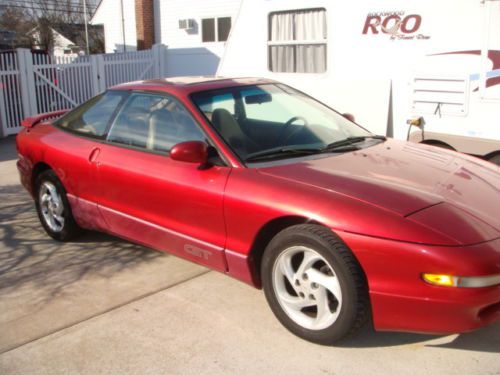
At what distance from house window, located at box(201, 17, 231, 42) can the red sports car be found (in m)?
13.4

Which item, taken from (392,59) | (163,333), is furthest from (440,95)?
(163,333)

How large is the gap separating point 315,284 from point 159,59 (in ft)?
47.5

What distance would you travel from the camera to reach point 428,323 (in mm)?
2965

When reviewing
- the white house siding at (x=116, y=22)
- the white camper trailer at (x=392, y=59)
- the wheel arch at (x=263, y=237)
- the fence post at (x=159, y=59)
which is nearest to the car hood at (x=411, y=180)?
the wheel arch at (x=263, y=237)

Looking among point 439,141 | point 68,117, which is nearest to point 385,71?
point 439,141

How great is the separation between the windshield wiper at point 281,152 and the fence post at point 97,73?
1089 cm

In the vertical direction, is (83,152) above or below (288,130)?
below

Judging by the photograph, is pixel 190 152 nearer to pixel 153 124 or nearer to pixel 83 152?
pixel 153 124

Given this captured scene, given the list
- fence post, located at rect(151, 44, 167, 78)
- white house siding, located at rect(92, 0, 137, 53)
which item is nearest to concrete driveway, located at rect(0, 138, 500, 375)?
fence post, located at rect(151, 44, 167, 78)

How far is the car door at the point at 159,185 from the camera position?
3.82 meters

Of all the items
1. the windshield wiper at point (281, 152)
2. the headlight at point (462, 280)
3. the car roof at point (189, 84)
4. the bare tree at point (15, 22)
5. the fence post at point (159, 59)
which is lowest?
the headlight at point (462, 280)

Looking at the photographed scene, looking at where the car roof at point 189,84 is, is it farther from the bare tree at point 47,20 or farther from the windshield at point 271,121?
the bare tree at point 47,20

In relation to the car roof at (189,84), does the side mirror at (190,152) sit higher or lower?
lower

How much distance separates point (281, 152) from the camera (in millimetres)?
3955
